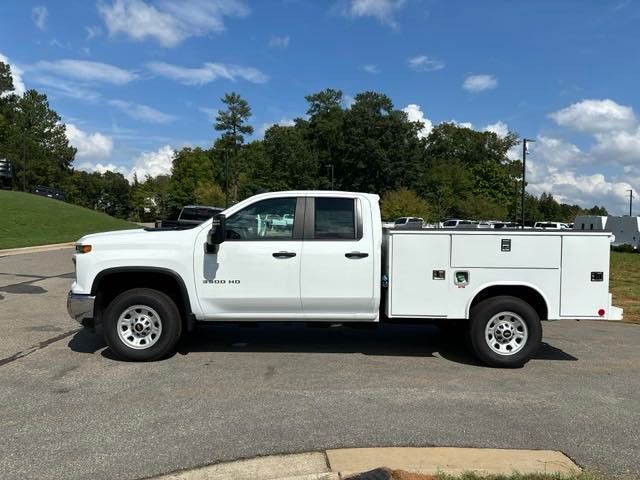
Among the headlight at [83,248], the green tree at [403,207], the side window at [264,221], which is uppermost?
the green tree at [403,207]

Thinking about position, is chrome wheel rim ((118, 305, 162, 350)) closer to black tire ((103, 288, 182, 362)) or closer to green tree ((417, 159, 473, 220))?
black tire ((103, 288, 182, 362))

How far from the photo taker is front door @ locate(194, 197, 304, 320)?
6.45m

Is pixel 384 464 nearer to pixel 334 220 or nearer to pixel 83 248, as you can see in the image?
pixel 334 220

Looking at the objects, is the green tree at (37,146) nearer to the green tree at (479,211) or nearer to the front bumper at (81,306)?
the green tree at (479,211)

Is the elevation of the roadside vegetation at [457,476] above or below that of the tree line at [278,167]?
below

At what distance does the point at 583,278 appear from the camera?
6453 millimetres

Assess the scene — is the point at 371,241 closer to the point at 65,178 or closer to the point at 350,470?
the point at 350,470

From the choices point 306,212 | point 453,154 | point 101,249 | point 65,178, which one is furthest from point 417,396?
point 453,154

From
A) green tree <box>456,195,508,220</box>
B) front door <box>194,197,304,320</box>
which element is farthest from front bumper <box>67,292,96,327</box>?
green tree <box>456,195,508,220</box>

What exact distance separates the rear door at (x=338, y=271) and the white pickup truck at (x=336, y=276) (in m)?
0.01

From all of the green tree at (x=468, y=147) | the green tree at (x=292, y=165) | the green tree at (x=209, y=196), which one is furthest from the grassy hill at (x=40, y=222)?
the green tree at (x=468, y=147)

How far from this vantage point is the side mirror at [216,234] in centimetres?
623

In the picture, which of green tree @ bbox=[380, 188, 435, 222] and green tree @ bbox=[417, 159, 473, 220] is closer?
green tree @ bbox=[380, 188, 435, 222]

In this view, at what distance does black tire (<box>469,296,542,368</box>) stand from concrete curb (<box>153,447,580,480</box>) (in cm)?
232
